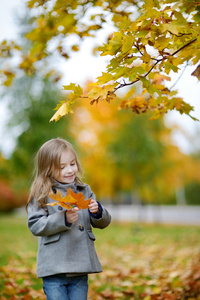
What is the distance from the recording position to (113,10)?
3041 millimetres

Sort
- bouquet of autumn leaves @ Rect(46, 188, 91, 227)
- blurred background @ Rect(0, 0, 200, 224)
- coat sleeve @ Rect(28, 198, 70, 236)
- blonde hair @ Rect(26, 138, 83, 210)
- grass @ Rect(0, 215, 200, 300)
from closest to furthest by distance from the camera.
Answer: bouquet of autumn leaves @ Rect(46, 188, 91, 227) → coat sleeve @ Rect(28, 198, 70, 236) → blonde hair @ Rect(26, 138, 83, 210) → grass @ Rect(0, 215, 200, 300) → blurred background @ Rect(0, 0, 200, 224)

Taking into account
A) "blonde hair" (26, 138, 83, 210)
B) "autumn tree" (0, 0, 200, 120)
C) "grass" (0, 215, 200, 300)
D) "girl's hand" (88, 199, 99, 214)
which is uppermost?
"autumn tree" (0, 0, 200, 120)

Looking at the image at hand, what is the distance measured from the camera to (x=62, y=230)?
6.79 ft

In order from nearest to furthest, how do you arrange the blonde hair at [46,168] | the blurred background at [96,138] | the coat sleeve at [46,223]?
the coat sleeve at [46,223] → the blonde hair at [46,168] → the blurred background at [96,138]

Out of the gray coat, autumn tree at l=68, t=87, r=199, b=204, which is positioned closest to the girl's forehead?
the gray coat

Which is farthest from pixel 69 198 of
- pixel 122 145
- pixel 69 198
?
pixel 122 145

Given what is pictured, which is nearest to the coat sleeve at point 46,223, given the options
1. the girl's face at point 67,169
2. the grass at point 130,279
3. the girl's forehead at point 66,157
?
the girl's face at point 67,169

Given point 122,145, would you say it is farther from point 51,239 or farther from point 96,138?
point 51,239

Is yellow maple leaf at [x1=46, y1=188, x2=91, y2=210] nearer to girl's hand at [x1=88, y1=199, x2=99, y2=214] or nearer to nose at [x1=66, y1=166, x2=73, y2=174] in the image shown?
girl's hand at [x1=88, y1=199, x2=99, y2=214]

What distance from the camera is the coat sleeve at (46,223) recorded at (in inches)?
80.5

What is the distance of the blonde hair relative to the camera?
7.32 ft

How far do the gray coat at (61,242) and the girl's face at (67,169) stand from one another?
20 cm

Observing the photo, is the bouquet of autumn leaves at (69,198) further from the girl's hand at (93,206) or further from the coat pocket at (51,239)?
the coat pocket at (51,239)

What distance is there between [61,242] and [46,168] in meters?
0.55
